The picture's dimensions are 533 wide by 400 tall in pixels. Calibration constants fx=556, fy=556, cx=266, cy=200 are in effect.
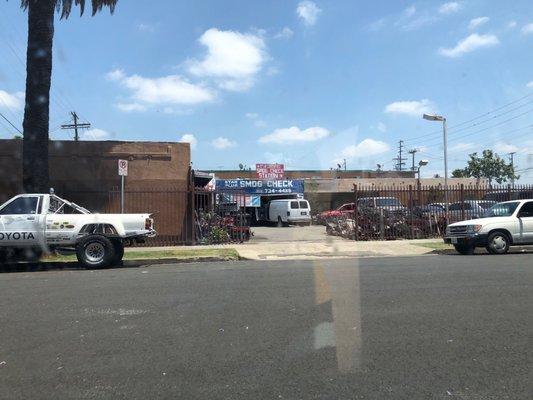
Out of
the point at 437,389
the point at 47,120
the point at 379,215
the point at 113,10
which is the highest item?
the point at 113,10

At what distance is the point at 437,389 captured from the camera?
4.63 m

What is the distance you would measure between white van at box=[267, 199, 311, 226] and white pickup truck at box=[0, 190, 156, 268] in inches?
877

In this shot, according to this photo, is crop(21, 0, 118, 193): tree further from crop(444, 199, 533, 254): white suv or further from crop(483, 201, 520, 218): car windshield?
crop(483, 201, 520, 218): car windshield

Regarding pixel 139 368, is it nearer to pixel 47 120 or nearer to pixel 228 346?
pixel 228 346

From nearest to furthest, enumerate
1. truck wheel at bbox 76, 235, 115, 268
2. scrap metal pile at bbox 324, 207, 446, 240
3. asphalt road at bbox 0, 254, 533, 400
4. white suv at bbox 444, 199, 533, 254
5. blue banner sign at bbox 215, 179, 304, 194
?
1. asphalt road at bbox 0, 254, 533, 400
2. truck wheel at bbox 76, 235, 115, 268
3. white suv at bbox 444, 199, 533, 254
4. scrap metal pile at bbox 324, 207, 446, 240
5. blue banner sign at bbox 215, 179, 304, 194

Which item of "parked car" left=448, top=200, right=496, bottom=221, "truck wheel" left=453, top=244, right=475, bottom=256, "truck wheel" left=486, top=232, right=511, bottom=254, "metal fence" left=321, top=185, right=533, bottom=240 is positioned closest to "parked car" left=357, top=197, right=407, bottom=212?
"metal fence" left=321, top=185, right=533, bottom=240

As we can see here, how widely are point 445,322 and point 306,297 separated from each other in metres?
2.39

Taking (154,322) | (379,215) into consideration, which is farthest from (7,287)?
(379,215)

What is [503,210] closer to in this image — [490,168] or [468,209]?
[468,209]

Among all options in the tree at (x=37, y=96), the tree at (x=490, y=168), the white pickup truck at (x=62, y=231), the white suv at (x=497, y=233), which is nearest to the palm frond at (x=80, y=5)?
the tree at (x=37, y=96)

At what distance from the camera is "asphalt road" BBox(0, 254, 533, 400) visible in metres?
4.73

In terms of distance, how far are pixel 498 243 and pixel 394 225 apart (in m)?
5.64

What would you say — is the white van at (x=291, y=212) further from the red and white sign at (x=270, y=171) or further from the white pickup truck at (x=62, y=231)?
the white pickup truck at (x=62, y=231)

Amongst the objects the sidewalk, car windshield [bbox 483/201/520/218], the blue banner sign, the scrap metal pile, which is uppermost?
the blue banner sign
